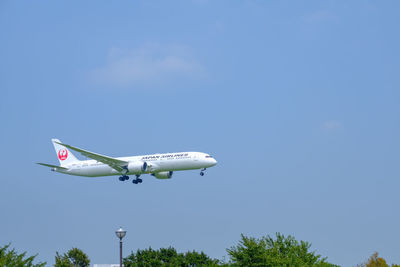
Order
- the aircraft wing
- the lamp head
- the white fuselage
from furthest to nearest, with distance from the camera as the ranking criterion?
1. the aircraft wing
2. the white fuselage
3. the lamp head

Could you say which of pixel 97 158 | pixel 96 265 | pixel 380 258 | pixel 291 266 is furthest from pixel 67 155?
pixel 380 258

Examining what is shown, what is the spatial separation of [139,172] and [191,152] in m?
8.41

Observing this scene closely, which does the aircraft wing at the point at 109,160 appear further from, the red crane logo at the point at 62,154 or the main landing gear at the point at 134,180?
the red crane logo at the point at 62,154

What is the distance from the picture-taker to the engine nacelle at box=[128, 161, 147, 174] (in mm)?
76312

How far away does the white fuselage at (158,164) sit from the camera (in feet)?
237

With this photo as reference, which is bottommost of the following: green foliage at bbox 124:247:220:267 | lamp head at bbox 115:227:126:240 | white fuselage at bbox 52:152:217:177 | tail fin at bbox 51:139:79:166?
lamp head at bbox 115:227:126:240

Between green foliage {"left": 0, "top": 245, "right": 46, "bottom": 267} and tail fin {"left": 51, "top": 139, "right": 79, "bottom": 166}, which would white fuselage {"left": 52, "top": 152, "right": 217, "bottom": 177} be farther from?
green foliage {"left": 0, "top": 245, "right": 46, "bottom": 267}

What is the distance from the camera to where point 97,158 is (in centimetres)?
7950

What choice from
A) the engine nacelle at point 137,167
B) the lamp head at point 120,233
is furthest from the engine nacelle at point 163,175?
the lamp head at point 120,233

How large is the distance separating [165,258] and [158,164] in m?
14.4

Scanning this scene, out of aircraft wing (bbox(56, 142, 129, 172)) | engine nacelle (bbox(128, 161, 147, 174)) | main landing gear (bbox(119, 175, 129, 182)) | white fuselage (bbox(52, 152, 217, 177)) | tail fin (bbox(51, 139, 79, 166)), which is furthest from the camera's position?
tail fin (bbox(51, 139, 79, 166))

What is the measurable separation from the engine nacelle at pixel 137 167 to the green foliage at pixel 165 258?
40.2ft

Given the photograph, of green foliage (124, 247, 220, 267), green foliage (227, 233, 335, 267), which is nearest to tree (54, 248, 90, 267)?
green foliage (124, 247, 220, 267)

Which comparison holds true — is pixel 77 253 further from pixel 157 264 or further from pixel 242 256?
pixel 242 256
